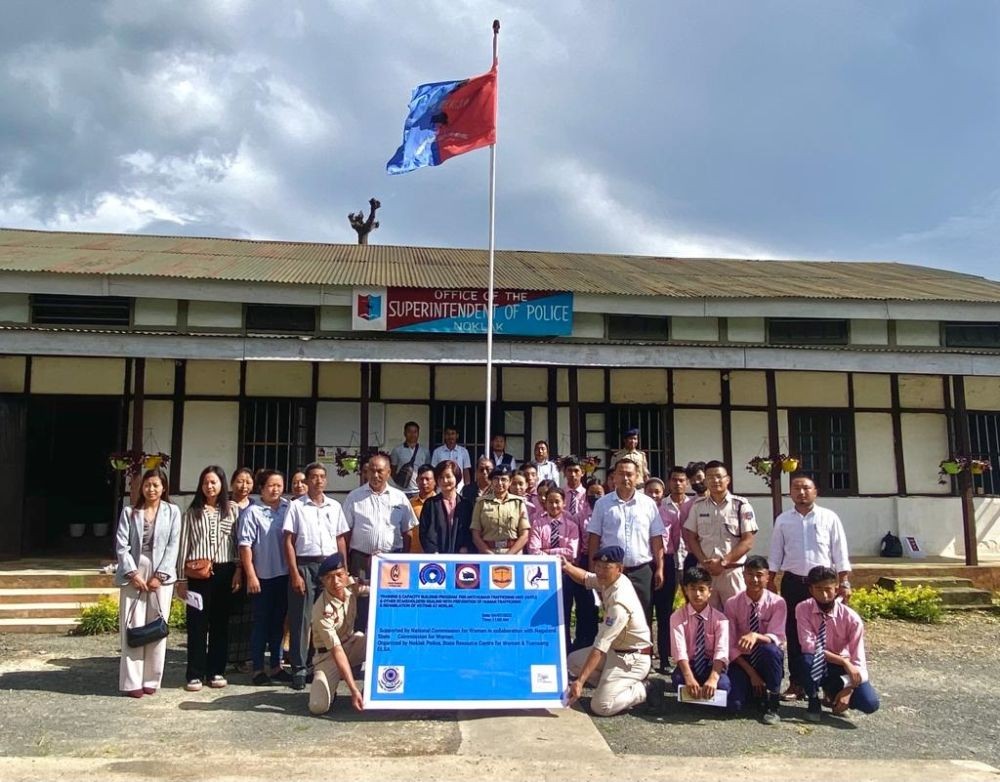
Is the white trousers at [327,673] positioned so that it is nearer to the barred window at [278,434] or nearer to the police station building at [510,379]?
the police station building at [510,379]

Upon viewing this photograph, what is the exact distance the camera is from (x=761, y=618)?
5473 millimetres

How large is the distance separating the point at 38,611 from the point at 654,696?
6709 mm

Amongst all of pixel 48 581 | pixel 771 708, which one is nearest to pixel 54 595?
pixel 48 581

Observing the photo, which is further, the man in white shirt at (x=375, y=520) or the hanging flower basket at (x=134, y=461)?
the hanging flower basket at (x=134, y=461)

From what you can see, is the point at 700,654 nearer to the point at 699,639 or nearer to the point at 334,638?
the point at 699,639

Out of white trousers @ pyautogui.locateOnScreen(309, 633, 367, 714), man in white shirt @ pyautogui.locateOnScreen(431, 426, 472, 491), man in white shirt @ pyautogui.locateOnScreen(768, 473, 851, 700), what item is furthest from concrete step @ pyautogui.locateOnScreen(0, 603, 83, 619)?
man in white shirt @ pyautogui.locateOnScreen(768, 473, 851, 700)

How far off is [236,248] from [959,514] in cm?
1333

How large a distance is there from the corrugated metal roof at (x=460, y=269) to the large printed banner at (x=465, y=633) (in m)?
5.99

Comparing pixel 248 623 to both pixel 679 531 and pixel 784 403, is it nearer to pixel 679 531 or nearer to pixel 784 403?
pixel 679 531

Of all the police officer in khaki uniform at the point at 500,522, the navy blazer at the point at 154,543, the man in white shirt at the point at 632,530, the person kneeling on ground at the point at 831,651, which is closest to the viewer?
the person kneeling on ground at the point at 831,651

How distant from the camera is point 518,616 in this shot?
5.52 m

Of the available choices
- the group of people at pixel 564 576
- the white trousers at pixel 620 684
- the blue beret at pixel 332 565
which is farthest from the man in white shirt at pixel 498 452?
the white trousers at pixel 620 684

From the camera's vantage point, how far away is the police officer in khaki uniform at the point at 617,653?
5.26 meters

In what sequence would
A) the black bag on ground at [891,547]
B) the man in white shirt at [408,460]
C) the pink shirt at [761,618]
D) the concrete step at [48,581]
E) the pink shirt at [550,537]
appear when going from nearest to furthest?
the pink shirt at [761,618], the pink shirt at [550,537], the concrete step at [48,581], the man in white shirt at [408,460], the black bag on ground at [891,547]
